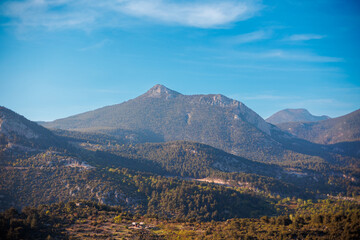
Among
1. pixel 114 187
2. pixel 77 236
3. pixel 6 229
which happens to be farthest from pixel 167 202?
pixel 6 229

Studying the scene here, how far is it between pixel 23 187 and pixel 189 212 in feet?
326

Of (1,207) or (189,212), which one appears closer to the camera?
(1,207)

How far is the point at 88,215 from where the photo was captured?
81.1 m

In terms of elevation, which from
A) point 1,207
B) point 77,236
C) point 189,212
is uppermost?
point 77,236

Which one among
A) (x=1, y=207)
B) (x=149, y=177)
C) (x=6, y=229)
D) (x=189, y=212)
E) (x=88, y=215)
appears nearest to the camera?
(x=6, y=229)

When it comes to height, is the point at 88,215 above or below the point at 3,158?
below

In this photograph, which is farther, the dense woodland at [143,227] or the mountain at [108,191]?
the mountain at [108,191]

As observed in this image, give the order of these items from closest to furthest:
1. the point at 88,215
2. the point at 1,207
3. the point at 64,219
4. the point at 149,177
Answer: the point at 64,219, the point at 88,215, the point at 1,207, the point at 149,177

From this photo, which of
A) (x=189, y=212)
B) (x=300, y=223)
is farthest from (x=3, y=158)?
(x=300, y=223)

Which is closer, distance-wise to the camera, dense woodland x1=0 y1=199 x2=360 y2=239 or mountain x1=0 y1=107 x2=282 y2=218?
dense woodland x1=0 y1=199 x2=360 y2=239

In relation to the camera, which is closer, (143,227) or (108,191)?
(143,227)

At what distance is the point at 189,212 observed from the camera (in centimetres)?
12725

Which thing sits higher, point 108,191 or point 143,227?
point 143,227

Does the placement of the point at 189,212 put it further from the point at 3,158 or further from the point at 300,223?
the point at 3,158
